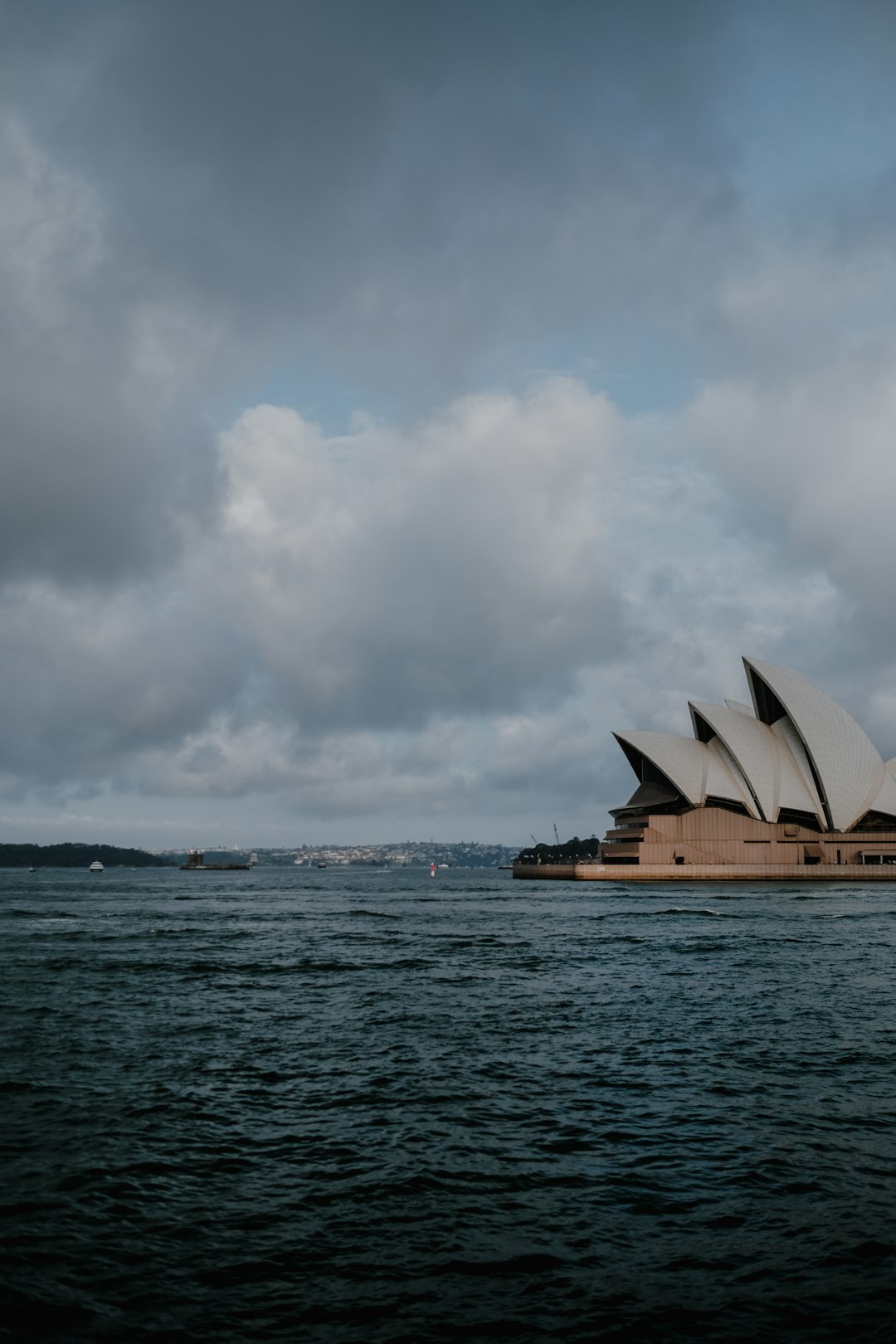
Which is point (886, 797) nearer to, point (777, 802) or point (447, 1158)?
point (777, 802)

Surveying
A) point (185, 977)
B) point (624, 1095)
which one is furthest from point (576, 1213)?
point (185, 977)

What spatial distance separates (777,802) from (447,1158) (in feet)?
250

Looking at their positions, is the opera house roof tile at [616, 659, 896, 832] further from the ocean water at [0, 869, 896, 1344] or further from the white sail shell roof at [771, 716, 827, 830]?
the ocean water at [0, 869, 896, 1344]

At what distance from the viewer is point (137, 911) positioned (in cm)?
4656

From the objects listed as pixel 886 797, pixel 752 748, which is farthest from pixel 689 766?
pixel 886 797

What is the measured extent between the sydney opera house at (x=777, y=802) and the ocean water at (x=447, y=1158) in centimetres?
6021

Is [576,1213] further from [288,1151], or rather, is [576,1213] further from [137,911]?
[137,911]

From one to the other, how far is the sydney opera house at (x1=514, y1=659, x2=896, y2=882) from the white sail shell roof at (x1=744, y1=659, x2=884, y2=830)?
0.07 m

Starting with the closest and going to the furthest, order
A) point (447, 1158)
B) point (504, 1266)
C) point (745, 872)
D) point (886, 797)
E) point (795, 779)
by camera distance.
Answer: point (504, 1266), point (447, 1158), point (745, 872), point (795, 779), point (886, 797)

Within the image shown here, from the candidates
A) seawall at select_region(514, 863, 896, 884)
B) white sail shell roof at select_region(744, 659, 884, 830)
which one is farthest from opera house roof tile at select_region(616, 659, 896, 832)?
seawall at select_region(514, 863, 896, 884)

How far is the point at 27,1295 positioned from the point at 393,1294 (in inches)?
94.2

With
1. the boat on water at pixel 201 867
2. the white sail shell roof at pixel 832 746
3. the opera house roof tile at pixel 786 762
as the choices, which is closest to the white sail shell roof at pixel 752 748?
the opera house roof tile at pixel 786 762

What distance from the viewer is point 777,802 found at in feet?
261

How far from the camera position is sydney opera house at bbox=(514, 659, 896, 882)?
78.7m
